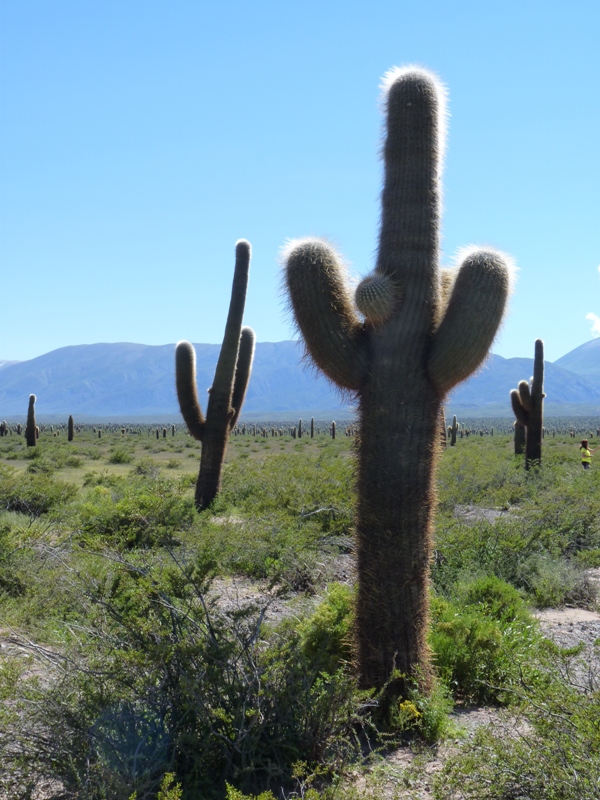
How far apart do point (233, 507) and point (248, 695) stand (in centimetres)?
1010

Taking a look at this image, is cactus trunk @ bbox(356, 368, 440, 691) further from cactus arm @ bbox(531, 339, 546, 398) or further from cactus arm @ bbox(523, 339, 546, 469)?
cactus arm @ bbox(531, 339, 546, 398)

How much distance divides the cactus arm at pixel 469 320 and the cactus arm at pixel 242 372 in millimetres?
10399

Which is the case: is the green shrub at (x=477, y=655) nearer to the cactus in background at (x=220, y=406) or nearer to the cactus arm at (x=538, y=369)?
the cactus in background at (x=220, y=406)

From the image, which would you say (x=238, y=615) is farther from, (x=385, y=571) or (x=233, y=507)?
(x=233, y=507)

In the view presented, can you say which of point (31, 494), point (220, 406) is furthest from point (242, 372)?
point (31, 494)

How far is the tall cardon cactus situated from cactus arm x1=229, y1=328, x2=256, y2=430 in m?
10.1

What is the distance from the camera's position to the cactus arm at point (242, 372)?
16.1 meters

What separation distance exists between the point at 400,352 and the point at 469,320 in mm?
571

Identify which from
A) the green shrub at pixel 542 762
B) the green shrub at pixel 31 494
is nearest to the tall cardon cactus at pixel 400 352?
the green shrub at pixel 542 762

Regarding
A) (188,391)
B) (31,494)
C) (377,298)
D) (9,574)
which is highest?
(377,298)

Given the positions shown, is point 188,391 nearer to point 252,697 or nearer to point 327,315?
point 327,315

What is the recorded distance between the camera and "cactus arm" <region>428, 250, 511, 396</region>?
546cm

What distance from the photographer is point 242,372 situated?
54.3 ft

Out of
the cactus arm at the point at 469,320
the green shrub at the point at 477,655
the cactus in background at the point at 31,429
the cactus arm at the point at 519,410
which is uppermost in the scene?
the cactus arm at the point at 469,320
